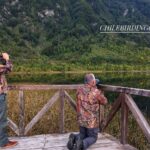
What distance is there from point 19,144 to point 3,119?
2.43 ft

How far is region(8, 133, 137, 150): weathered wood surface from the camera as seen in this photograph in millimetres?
7113

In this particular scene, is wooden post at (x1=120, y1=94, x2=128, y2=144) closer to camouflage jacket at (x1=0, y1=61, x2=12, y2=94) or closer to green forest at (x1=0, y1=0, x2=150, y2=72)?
camouflage jacket at (x1=0, y1=61, x2=12, y2=94)

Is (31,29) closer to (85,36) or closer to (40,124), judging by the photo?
(85,36)

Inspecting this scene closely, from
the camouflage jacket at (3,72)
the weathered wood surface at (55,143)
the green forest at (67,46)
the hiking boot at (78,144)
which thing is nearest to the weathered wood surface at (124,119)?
the weathered wood surface at (55,143)

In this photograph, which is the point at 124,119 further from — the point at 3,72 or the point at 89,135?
→ the point at 3,72

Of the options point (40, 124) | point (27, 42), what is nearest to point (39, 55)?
point (27, 42)

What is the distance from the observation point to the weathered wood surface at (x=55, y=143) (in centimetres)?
711

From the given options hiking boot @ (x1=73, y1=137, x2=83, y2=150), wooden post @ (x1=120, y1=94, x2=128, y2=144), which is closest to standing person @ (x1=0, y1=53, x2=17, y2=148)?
hiking boot @ (x1=73, y1=137, x2=83, y2=150)

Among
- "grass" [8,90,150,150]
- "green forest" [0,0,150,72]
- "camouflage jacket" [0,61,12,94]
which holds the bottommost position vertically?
"grass" [8,90,150,150]

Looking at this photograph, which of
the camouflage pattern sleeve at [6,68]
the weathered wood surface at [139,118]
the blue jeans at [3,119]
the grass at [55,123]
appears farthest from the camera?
the grass at [55,123]

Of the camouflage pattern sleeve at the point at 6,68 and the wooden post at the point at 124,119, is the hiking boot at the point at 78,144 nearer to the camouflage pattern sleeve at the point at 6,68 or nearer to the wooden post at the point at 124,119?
the wooden post at the point at 124,119

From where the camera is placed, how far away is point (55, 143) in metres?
7.53

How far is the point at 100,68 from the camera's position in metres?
103

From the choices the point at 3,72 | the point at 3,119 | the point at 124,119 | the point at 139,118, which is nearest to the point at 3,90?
the point at 3,72
